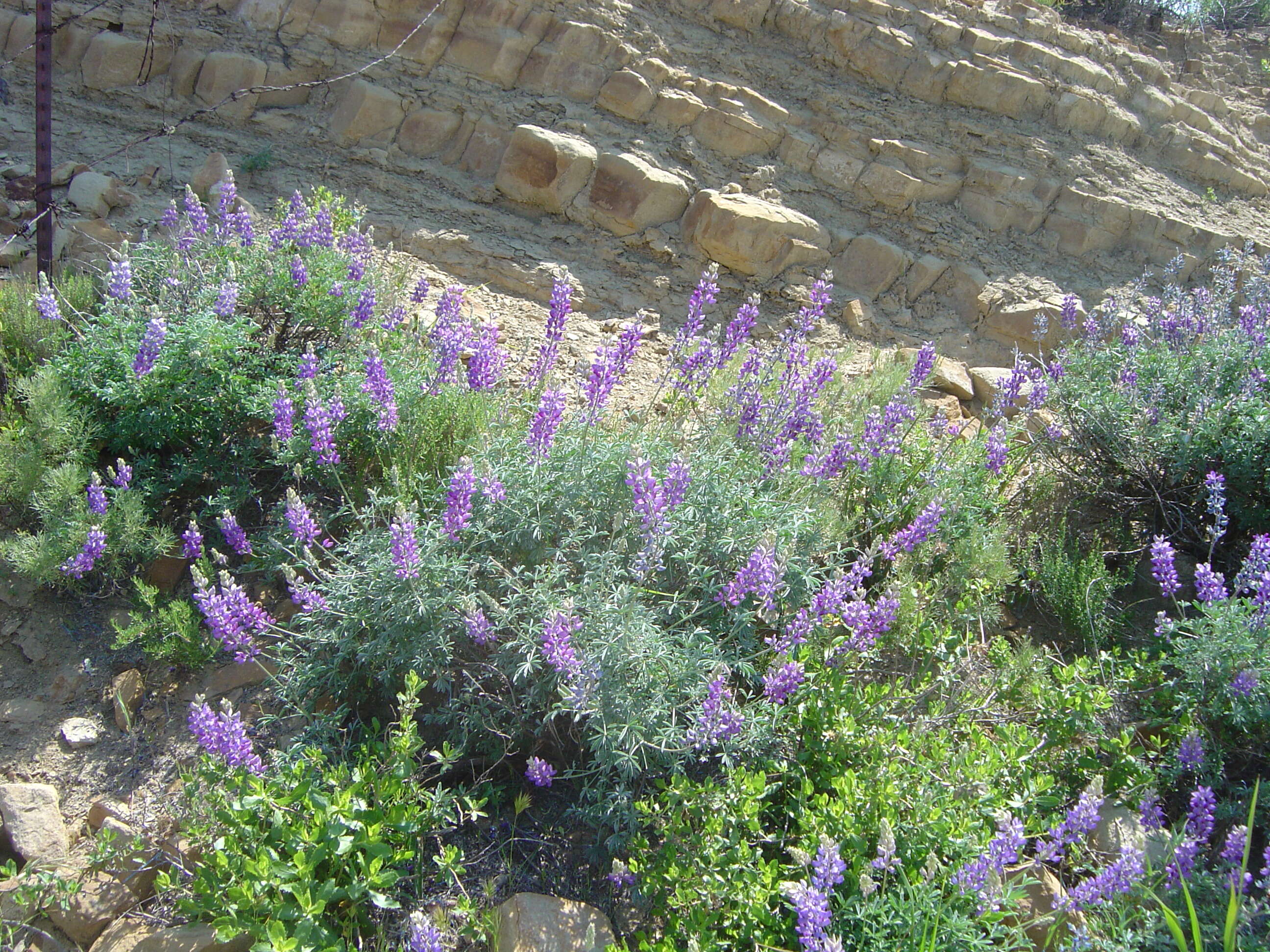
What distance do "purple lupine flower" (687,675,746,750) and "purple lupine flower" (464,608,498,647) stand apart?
77 centimetres

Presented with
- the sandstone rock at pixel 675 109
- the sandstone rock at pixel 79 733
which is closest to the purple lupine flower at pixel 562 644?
the sandstone rock at pixel 79 733

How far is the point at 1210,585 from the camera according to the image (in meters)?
3.54

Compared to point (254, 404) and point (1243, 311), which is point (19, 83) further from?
point (1243, 311)

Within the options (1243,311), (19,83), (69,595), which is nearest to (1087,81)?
(1243,311)

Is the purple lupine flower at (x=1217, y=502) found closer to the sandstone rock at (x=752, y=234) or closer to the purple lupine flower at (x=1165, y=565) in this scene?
the purple lupine flower at (x=1165, y=565)

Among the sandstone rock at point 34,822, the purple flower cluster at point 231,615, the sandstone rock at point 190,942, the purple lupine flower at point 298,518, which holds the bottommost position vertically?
the sandstone rock at point 34,822

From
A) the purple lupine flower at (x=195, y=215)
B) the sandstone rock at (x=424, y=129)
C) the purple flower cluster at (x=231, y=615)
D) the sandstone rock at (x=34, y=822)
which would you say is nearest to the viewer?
the purple flower cluster at (x=231, y=615)

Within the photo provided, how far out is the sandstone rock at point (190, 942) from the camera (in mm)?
2865

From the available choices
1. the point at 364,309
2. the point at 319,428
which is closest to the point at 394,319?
the point at 364,309

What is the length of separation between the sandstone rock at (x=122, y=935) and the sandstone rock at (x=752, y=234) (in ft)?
17.3

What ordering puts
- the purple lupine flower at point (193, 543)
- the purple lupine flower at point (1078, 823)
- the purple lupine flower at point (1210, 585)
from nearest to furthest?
the purple lupine flower at point (1078, 823) → the purple lupine flower at point (1210, 585) → the purple lupine flower at point (193, 543)

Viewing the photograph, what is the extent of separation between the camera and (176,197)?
6.27 meters

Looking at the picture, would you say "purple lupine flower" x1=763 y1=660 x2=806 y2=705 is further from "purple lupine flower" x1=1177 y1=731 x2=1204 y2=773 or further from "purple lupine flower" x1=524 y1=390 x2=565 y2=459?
"purple lupine flower" x1=1177 y1=731 x2=1204 y2=773

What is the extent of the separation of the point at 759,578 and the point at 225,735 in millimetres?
1877
